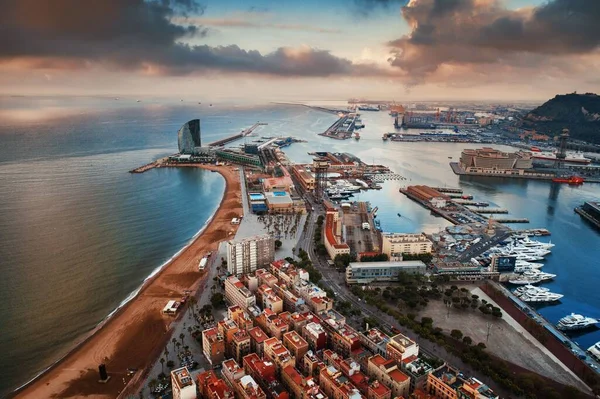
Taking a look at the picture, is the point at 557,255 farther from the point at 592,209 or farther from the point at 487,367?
the point at 487,367

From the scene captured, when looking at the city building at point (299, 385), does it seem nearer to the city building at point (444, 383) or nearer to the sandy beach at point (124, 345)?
the city building at point (444, 383)

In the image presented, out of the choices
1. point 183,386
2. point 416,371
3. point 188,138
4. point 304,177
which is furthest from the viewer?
point 188,138

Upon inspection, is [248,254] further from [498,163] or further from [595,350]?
[498,163]

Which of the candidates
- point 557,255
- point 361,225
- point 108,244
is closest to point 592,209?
point 557,255

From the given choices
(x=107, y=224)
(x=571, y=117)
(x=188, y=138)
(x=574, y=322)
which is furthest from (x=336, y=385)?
(x=571, y=117)

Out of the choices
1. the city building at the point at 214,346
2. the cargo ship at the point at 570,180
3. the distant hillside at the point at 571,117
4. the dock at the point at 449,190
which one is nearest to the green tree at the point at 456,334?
the city building at the point at 214,346

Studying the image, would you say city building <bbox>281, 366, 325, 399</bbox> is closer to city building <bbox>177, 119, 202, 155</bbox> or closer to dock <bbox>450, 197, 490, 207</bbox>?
dock <bbox>450, 197, 490, 207</bbox>
